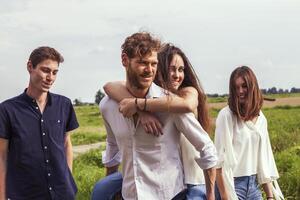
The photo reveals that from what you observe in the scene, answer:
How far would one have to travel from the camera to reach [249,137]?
4.37 m

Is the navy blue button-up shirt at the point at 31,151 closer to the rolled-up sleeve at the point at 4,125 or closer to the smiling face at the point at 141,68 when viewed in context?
the rolled-up sleeve at the point at 4,125

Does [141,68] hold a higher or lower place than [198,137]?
higher

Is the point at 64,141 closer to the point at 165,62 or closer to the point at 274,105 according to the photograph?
the point at 165,62

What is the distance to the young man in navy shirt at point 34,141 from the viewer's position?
3.92m

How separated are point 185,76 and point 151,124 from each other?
0.56 m

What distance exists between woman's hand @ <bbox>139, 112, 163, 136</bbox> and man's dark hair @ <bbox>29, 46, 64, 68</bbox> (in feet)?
4.04

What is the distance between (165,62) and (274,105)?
4636 centimetres

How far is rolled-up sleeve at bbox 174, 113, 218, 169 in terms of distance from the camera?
286 cm

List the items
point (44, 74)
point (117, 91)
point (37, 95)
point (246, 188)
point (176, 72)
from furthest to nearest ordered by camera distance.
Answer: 1. point (246, 188)
2. point (37, 95)
3. point (44, 74)
4. point (176, 72)
5. point (117, 91)

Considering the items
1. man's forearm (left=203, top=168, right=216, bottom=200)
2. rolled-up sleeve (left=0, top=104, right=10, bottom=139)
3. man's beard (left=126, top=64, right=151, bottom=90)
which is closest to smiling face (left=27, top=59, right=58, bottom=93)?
rolled-up sleeve (left=0, top=104, right=10, bottom=139)

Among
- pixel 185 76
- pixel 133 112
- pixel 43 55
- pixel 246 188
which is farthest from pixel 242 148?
pixel 133 112

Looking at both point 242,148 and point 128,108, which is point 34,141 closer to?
point 128,108

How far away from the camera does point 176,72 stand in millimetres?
3234

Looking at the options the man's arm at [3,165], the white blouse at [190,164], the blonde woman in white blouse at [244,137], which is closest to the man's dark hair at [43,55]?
the man's arm at [3,165]
